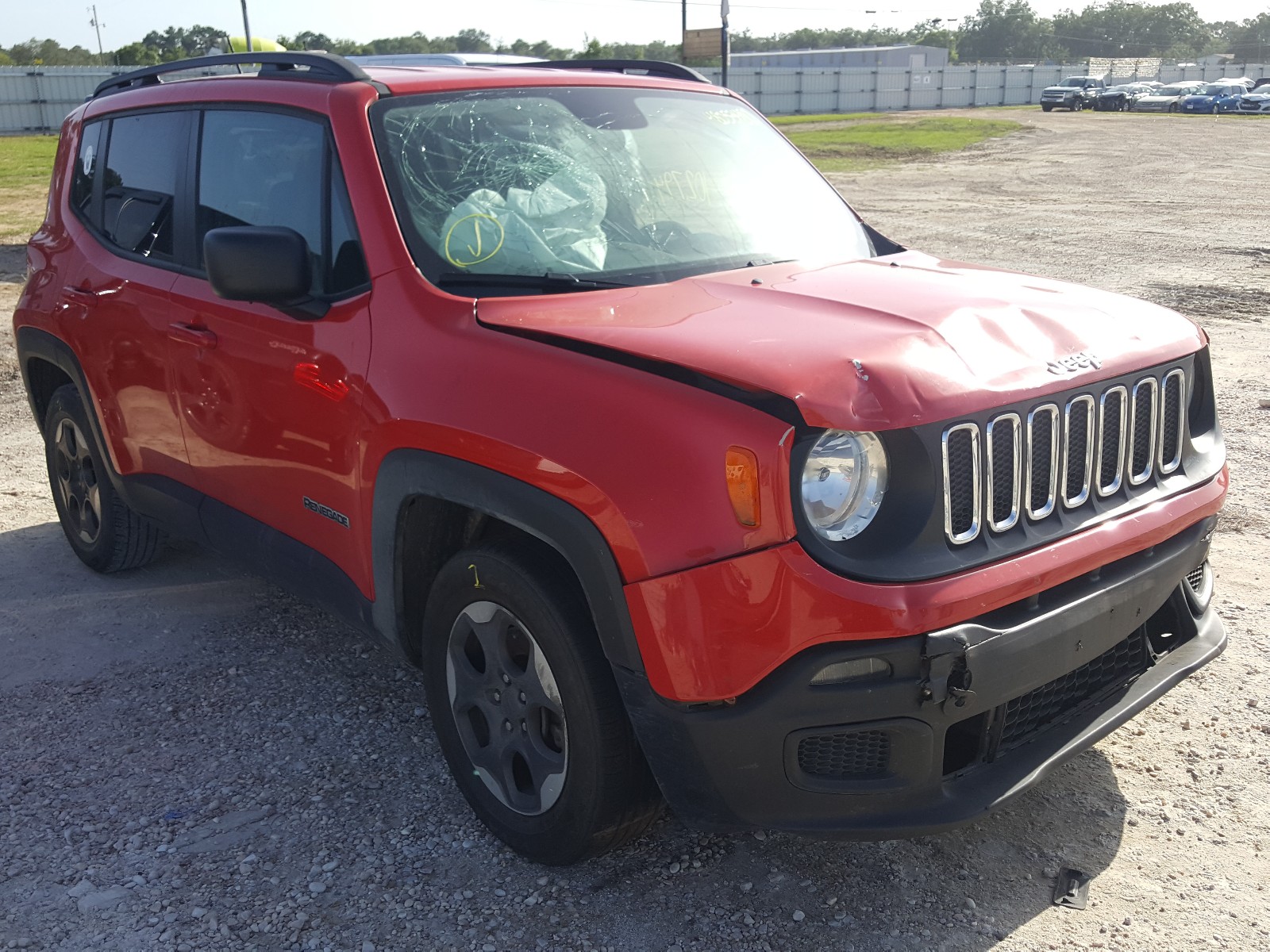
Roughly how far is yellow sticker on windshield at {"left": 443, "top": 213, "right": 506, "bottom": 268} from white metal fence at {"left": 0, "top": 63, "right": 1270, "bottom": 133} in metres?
36.1

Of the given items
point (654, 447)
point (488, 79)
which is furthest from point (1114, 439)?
point (488, 79)

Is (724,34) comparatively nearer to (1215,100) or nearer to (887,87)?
(1215,100)

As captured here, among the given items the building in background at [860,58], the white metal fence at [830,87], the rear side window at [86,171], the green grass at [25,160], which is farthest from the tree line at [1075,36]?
the rear side window at [86,171]

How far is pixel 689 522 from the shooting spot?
2.40m

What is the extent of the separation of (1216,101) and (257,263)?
59212mm

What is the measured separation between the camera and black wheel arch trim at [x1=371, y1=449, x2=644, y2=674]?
2.52 meters

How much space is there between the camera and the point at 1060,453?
8.56 ft

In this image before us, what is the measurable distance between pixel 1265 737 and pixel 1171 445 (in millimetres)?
1122

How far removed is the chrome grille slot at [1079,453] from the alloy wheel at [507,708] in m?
1.26

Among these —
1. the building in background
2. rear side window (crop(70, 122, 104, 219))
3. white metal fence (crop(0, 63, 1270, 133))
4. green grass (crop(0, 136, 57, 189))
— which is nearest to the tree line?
the building in background

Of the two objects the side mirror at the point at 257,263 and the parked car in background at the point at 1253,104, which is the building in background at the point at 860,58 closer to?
the parked car in background at the point at 1253,104

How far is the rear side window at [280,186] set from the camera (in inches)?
131

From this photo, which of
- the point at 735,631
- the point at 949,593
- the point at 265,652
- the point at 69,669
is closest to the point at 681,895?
the point at 735,631

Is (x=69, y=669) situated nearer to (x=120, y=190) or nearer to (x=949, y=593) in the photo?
(x=120, y=190)
